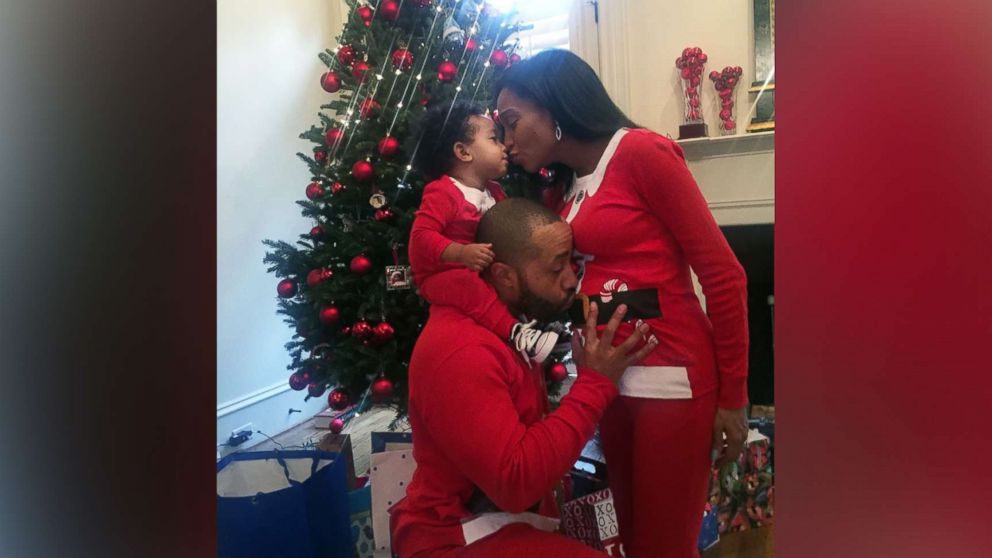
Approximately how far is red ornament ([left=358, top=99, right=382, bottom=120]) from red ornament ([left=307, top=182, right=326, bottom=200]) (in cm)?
23

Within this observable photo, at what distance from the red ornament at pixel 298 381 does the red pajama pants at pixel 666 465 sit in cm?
99

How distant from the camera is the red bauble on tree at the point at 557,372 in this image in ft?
2.38

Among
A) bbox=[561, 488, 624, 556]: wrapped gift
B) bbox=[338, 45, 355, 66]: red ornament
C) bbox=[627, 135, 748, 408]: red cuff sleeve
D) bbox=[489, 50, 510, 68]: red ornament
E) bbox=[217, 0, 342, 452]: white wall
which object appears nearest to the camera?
bbox=[627, 135, 748, 408]: red cuff sleeve

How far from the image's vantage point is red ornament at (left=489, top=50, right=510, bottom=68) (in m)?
0.82

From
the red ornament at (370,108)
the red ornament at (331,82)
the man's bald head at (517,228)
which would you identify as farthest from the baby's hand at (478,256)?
the red ornament at (331,82)

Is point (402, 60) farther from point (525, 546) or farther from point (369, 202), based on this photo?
point (525, 546)

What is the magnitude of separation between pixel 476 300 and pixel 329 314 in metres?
0.75

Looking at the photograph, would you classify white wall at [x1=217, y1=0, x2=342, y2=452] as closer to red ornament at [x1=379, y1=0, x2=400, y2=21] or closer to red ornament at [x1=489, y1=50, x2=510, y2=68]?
red ornament at [x1=379, y1=0, x2=400, y2=21]

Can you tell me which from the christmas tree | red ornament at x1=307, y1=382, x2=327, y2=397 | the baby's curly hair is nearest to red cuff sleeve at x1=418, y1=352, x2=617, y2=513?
the baby's curly hair
